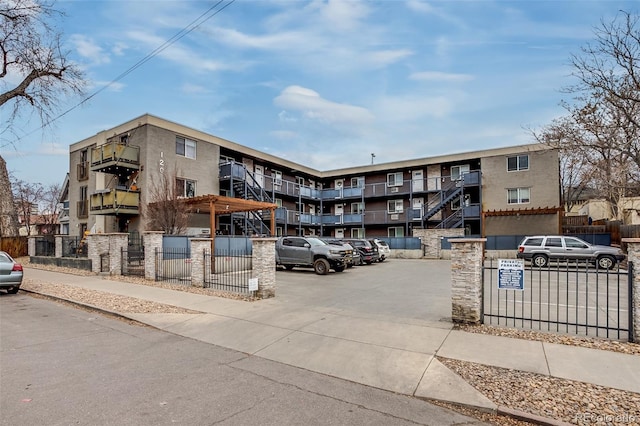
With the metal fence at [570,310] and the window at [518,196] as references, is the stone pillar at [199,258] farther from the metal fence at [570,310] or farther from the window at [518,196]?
the window at [518,196]

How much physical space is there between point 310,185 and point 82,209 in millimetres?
21570

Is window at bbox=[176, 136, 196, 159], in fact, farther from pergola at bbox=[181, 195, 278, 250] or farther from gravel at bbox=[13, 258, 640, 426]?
gravel at bbox=[13, 258, 640, 426]

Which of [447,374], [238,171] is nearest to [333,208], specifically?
[238,171]

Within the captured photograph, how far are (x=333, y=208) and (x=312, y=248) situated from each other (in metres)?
21.7

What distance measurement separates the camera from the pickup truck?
16.7m

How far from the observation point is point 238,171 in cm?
2597

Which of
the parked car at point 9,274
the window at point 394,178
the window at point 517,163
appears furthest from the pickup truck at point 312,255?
the window at point 517,163

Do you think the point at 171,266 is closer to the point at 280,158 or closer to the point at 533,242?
the point at 533,242

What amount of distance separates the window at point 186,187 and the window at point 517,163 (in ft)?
81.7

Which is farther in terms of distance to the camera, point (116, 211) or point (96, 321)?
point (116, 211)

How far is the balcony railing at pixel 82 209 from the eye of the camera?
84.8 ft

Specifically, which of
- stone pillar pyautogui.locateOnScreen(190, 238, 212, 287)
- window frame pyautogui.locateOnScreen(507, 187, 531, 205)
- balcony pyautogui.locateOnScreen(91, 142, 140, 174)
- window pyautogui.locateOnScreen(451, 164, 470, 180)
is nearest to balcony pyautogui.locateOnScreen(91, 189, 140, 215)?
balcony pyautogui.locateOnScreen(91, 142, 140, 174)

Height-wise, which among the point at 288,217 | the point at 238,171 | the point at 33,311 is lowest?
the point at 33,311

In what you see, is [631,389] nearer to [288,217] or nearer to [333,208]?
[288,217]
